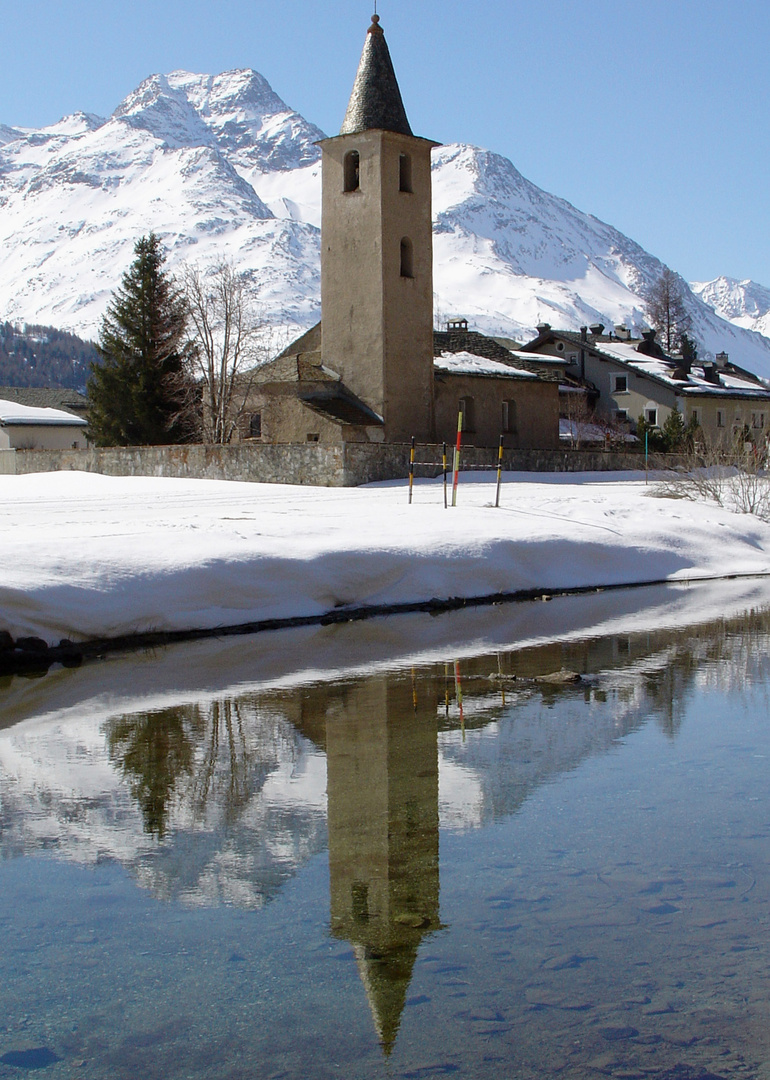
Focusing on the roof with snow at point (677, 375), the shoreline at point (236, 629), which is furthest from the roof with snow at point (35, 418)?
the shoreline at point (236, 629)

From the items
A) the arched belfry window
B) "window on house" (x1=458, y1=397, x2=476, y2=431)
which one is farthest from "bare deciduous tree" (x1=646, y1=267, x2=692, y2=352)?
the arched belfry window

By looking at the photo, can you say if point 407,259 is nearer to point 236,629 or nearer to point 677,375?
point 236,629

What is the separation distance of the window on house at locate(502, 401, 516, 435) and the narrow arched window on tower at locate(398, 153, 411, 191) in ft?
31.4

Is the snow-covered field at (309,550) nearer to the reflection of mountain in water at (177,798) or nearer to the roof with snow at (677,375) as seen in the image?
the reflection of mountain in water at (177,798)

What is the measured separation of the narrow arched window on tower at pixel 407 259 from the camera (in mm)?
46500

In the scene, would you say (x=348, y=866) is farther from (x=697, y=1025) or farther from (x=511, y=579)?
(x=511, y=579)

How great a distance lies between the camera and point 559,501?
27594 mm

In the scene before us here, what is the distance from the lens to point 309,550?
17.5 m

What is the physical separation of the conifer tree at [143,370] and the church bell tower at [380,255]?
10156 millimetres

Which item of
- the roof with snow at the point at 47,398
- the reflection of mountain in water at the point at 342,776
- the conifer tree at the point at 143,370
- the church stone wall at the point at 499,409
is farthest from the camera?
the roof with snow at the point at 47,398

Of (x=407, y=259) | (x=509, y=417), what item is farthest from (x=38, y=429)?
(x=407, y=259)

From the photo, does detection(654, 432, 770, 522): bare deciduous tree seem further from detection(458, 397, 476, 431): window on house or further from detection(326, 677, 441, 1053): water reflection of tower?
detection(458, 397, 476, 431): window on house

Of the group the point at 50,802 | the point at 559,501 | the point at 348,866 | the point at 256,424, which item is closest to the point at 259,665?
the point at 50,802

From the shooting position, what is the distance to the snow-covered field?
14.4 metres
